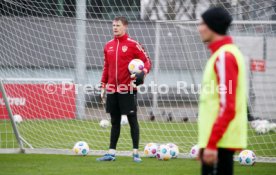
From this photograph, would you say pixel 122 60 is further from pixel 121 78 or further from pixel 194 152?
pixel 194 152

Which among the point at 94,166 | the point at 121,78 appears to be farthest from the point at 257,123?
the point at 94,166

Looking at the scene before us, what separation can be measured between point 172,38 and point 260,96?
2819 mm

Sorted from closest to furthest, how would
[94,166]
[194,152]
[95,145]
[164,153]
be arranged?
[94,166] → [164,153] → [194,152] → [95,145]

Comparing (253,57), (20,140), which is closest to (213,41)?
(20,140)

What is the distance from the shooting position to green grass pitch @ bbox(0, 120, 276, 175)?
7.63m

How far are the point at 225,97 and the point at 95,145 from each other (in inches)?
269

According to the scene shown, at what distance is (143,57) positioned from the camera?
845cm

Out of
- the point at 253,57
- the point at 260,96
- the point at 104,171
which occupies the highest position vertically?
the point at 253,57

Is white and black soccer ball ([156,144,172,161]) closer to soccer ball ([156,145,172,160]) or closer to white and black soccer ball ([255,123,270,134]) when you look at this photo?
soccer ball ([156,145,172,160])

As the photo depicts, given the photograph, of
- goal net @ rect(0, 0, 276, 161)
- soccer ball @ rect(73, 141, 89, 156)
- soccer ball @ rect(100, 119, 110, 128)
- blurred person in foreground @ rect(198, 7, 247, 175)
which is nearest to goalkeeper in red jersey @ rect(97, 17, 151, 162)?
soccer ball @ rect(73, 141, 89, 156)

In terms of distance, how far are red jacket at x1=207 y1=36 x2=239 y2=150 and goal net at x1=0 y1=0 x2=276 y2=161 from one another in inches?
229

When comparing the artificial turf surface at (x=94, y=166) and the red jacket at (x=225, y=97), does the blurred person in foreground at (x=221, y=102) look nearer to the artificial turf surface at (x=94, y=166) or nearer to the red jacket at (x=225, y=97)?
the red jacket at (x=225, y=97)

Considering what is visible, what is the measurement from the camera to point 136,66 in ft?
27.1

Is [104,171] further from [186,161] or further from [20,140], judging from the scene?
[20,140]
